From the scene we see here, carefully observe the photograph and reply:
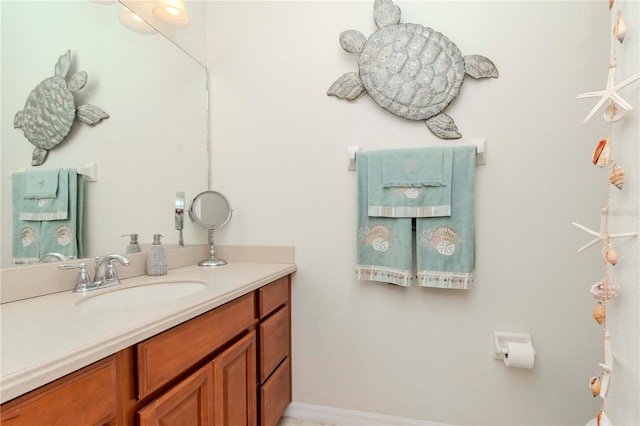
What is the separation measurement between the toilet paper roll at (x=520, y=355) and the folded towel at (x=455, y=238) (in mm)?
308

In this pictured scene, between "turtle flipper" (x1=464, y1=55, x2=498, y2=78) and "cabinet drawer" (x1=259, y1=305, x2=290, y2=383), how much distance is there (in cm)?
144

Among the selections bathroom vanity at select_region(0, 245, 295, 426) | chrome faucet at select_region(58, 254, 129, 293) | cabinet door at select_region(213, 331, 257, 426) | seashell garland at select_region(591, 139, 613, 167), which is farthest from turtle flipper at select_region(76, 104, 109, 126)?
seashell garland at select_region(591, 139, 613, 167)

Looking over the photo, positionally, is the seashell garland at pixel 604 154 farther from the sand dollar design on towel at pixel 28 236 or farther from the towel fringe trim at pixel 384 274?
the sand dollar design on towel at pixel 28 236

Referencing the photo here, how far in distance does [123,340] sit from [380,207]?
3.55ft

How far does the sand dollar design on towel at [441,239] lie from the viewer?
1.33 metres

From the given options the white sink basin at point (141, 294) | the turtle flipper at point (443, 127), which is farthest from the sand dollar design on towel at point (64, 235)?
the turtle flipper at point (443, 127)

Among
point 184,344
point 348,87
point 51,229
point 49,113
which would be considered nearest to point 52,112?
point 49,113

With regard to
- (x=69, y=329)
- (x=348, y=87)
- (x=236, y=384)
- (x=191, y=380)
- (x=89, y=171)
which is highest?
(x=348, y=87)

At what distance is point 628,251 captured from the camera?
82 centimetres

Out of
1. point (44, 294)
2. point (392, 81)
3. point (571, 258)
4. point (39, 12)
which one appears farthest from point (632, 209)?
point (39, 12)

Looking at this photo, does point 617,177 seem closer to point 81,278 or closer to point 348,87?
point 348,87

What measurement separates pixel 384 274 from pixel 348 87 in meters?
0.95

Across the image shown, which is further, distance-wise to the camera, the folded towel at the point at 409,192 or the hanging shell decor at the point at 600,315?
the folded towel at the point at 409,192

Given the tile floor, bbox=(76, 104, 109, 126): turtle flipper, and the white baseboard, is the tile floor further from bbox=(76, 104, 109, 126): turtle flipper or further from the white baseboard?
bbox=(76, 104, 109, 126): turtle flipper
